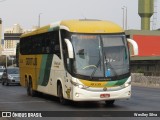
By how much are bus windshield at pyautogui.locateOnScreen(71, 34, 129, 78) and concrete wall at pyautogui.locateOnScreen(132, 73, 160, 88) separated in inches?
916

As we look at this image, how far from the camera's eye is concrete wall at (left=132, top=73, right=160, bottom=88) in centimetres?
4122

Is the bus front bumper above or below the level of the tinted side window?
below

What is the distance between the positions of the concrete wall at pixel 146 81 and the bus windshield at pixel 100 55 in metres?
23.3

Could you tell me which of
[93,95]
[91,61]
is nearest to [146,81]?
[91,61]

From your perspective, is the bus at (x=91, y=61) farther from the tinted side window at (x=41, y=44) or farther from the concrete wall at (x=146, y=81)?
the concrete wall at (x=146, y=81)

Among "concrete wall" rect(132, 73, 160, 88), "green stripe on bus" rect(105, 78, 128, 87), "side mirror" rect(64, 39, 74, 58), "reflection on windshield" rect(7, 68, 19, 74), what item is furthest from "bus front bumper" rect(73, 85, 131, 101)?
"reflection on windshield" rect(7, 68, 19, 74)

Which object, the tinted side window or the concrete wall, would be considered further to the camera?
the concrete wall

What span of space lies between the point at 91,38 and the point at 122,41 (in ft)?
3.86

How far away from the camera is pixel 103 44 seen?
17.8m

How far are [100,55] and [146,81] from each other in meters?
25.9

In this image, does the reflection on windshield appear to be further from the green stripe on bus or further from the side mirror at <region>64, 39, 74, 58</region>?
the green stripe on bus

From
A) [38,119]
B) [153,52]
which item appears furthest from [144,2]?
[38,119]

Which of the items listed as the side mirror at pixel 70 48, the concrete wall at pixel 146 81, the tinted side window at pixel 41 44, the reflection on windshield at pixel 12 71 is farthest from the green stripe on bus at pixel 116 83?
the reflection on windshield at pixel 12 71

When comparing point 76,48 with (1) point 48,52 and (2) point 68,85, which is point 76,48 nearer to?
(2) point 68,85
